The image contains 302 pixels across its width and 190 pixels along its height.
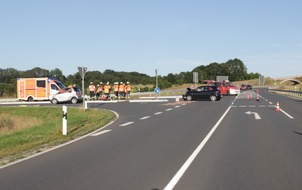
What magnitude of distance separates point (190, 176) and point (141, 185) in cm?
106

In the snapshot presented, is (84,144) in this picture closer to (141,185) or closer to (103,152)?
(103,152)

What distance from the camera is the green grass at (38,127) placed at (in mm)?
11281

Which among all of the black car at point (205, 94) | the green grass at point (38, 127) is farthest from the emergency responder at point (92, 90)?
the black car at point (205, 94)

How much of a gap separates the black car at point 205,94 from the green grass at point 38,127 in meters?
14.9

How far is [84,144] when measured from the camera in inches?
446

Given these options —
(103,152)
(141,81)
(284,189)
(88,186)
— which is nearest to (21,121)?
(103,152)

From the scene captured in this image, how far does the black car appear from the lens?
3888cm

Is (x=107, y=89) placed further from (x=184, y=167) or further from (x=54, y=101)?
(x=184, y=167)

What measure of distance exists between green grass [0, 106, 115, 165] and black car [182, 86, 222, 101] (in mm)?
14906

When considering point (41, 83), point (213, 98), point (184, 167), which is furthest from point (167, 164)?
point (41, 83)

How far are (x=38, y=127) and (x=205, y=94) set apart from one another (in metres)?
22.4

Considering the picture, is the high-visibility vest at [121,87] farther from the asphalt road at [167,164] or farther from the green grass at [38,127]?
the asphalt road at [167,164]

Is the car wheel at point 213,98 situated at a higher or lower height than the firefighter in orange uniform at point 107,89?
lower

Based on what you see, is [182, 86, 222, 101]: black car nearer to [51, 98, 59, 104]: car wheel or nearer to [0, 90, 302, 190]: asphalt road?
[51, 98, 59, 104]: car wheel
